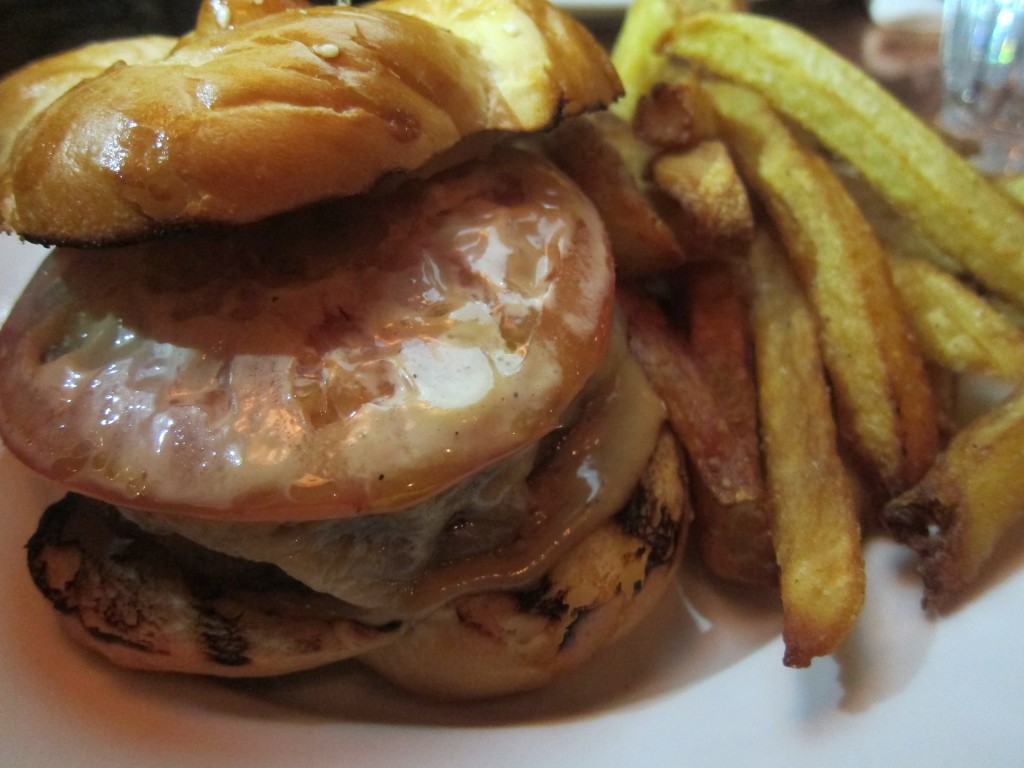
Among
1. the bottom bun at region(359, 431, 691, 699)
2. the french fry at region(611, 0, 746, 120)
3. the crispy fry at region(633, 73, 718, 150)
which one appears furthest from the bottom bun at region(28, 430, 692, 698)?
the french fry at region(611, 0, 746, 120)

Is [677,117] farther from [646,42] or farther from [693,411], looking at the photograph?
[693,411]

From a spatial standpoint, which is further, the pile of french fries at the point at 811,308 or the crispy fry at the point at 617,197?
the crispy fry at the point at 617,197

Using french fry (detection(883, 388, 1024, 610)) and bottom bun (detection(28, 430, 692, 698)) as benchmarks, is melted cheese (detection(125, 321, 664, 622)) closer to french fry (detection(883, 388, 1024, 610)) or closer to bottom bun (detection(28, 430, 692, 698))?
bottom bun (detection(28, 430, 692, 698))

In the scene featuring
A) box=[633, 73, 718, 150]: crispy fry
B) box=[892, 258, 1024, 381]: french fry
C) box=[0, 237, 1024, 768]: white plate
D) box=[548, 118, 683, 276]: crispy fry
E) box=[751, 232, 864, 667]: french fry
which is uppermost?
box=[633, 73, 718, 150]: crispy fry

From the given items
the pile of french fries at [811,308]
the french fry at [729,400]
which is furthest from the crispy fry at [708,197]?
the french fry at [729,400]

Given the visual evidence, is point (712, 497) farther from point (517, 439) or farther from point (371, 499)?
point (371, 499)

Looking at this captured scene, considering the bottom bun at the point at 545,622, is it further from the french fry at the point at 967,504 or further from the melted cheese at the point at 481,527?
the french fry at the point at 967,504
